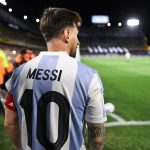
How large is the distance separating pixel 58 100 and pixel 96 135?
15.7 inches

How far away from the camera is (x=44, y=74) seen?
2.51m

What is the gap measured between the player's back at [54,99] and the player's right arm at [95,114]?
36 mm

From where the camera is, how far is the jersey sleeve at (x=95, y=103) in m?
2.45

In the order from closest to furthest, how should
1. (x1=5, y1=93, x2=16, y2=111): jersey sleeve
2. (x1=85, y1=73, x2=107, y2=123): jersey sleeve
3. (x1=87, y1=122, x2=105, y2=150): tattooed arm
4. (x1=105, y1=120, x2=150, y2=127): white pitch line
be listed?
(x1=85, y1=73, x2=107, y2=123): jersey sleeve < (x1=87, y1=122, x2=105, y2=150): tattooed arm < (x1=5, y1=93, x2=16, y2=111): jersey sleeve < (x1=105, y1=120, x2=150, y2=127): white pitch line

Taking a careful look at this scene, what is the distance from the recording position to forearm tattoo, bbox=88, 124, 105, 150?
2586mm

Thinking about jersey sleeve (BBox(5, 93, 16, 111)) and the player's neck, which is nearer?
the player's neck

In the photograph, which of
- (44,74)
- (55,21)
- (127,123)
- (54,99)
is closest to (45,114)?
(54,99)

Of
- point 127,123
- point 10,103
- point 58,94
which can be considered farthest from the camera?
point 127,123

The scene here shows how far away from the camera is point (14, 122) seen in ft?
8.96

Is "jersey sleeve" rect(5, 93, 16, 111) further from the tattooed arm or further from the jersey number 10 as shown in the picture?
the tattooed arm

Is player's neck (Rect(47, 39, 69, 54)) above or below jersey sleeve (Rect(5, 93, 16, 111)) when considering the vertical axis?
above

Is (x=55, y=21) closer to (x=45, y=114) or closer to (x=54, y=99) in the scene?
(x=54, y=99)

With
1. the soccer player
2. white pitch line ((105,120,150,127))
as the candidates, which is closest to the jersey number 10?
the soccer player

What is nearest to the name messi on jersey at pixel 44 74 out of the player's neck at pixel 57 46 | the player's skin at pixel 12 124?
the player's neck at pixel 57 46
